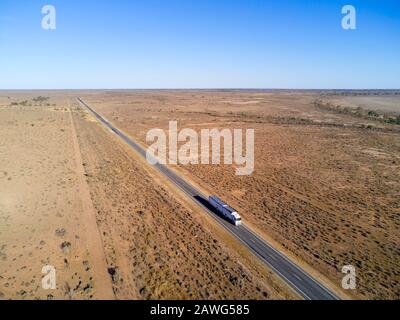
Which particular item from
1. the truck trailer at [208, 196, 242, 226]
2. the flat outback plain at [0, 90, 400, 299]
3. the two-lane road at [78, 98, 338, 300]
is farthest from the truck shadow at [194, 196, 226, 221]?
the flat outback plain at [0, 90, 400, 299]

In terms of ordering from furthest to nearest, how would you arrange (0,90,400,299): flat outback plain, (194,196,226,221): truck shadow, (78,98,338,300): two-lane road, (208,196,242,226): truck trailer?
(194,196,226,221): truck shadow < (208,196,242,226): truck trailer < (0,90,400,299): flat outback plain < (78,98,338,300): two-lane road

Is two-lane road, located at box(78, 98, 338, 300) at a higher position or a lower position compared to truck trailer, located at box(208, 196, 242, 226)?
lower

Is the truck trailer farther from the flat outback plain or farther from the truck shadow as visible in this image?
the flat outback plain

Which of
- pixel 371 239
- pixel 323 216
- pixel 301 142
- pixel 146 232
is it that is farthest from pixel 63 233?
pixel 301 142

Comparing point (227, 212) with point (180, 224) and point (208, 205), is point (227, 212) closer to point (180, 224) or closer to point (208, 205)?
point (208, 205)

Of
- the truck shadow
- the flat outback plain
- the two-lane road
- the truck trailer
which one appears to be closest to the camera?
the two-lane road

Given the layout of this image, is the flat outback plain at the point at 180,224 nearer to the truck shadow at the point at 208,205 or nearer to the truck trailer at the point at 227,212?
the truck trailer at the point at 227,212

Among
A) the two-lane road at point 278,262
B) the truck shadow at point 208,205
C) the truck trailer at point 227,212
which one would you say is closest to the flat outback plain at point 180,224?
the two-lane road at point 278,262

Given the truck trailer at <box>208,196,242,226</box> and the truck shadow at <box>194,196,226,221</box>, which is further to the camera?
the truck shadow at <box>194,196,226,221</box>

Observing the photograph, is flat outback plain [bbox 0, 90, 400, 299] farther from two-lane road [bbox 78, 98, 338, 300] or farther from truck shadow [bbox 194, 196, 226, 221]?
truck shadow [bbox 194, 196, 226, 221]

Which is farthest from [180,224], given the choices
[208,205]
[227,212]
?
[208,205]
